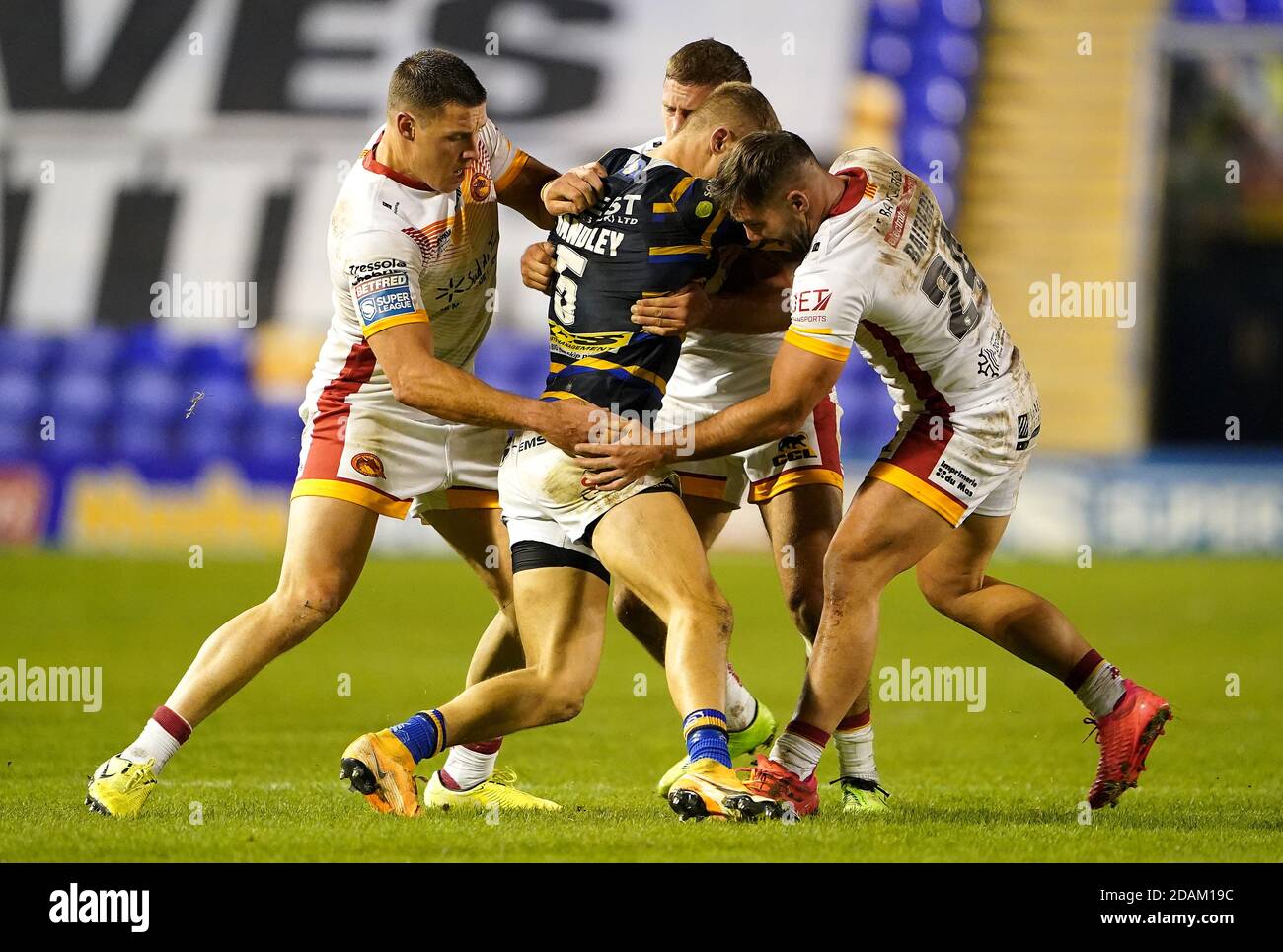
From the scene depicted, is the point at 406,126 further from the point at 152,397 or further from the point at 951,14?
the point at 951,14

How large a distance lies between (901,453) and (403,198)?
6.73ft

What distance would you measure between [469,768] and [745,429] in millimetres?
1858

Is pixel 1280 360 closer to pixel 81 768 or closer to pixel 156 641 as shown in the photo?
pixel 156 641

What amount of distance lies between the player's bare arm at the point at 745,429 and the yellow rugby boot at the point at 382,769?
1124 mm

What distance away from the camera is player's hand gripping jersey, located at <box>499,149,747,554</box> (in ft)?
19.2

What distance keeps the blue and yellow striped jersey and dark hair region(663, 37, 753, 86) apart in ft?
2.94

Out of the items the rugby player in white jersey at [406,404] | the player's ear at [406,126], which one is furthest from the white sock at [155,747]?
the player's ear at [406,126]

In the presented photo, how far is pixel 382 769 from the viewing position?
18.4 feet

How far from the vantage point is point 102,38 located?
21703 millimetres

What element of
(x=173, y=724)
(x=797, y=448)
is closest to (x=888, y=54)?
(x=797, y=448)

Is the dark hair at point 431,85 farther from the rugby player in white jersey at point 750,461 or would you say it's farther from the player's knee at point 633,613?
the player's knee at point 633,613

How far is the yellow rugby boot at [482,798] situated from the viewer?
21.3ft

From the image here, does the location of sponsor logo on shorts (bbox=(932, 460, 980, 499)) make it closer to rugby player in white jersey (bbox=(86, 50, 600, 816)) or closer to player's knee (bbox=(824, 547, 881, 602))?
player's knee (bbox=(824, 547, 881, 602))

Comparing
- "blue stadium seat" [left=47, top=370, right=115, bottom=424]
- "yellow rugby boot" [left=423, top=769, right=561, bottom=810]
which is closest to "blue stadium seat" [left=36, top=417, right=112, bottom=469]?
"blue stadium seat" [left=47, top=370, right=115, bottom=424]
